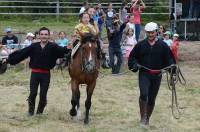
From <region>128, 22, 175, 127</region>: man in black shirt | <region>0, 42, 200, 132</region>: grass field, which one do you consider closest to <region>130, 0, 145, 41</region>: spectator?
<region>0, 42, 200, 132</region>: grass field

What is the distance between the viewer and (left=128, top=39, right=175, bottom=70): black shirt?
11672 millimetres

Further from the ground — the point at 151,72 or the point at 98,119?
the point at 151,72

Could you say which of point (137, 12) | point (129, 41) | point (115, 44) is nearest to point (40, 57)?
point (115, 44)

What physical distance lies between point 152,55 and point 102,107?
2.88 metres

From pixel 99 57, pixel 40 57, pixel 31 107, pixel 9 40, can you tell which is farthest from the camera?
pixel 9 40

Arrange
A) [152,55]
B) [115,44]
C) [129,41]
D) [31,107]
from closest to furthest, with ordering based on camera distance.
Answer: [152,55], [31,107], [115,44], [129,41]

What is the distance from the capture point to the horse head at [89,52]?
1178 cm

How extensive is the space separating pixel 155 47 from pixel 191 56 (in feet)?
A: 41.7

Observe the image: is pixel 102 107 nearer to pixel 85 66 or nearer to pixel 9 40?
pixel 85 66

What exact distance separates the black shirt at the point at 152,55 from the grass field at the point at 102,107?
122 centimetres

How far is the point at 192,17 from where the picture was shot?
27656 millimetres

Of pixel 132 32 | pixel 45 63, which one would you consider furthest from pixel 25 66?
pixel 45 63

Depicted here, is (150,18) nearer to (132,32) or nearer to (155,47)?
(132,32)

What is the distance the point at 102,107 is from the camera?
1420 centimetres
